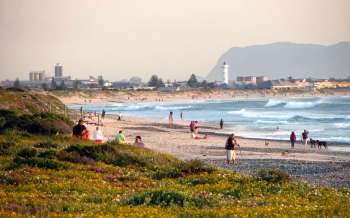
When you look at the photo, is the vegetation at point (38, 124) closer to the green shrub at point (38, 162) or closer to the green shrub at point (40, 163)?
the green shrub at point (38, 162)

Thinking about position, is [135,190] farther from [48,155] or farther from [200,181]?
[48,155]

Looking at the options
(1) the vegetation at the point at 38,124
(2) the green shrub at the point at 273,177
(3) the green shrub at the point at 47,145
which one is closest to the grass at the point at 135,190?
(2) the green shrub at the point at 273,177

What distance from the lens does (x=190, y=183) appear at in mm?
15234

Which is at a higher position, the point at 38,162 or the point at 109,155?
the point at 38,162

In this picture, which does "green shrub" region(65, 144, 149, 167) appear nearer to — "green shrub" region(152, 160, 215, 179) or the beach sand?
A: "green shrub" region(152, 160, 215, 179)

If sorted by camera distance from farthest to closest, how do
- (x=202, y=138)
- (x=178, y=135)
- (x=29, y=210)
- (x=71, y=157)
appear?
(x=178, y=135) < (x=202, y=138) < (x=71, y=157) < (x=29, y=210)

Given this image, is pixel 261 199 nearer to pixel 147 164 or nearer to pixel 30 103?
pixel 147 164

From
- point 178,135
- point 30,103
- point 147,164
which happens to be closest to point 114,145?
point 147,164

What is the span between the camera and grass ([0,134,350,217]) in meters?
10.8

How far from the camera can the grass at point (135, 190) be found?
10844 mm

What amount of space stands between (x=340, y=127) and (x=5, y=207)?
1986 inches

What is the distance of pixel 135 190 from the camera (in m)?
14.0

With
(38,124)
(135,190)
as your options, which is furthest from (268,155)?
(135,190)

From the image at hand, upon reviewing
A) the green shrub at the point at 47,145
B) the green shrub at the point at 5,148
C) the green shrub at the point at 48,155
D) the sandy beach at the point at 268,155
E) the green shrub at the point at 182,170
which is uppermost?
the green shrub at the point at 48,155
